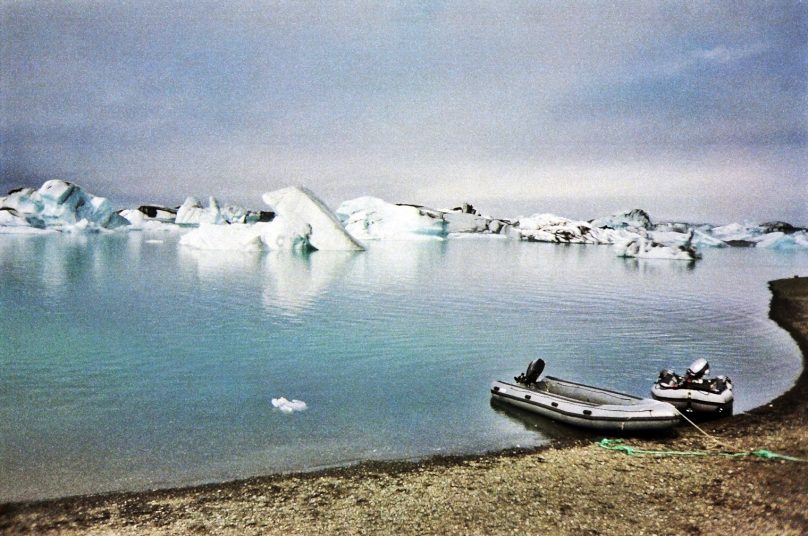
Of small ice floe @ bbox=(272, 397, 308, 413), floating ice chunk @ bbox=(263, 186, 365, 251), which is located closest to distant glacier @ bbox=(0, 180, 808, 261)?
floating ice chunk @ bbox=(263, 186, 365, 251)

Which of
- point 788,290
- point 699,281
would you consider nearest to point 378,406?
point 788,290

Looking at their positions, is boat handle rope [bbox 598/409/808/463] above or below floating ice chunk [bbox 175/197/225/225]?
below

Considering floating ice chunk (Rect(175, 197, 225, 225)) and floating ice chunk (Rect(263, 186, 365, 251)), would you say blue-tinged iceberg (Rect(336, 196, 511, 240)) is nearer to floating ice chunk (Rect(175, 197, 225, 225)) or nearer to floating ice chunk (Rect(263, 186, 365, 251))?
floating ice chunk (Rect(175, 197, 225, 225))

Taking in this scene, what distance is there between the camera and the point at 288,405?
28.6 ft

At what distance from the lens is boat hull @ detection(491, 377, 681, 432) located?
7.42 m

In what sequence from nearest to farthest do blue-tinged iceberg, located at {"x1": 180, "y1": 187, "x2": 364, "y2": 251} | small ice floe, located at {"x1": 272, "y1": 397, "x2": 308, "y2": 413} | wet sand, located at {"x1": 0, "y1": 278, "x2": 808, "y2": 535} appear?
wet sand, located at {"x1": 0, "y1": 278, "x2": 808, "y2": 535}
small ice floe, located at {"x1": 272, "y1": 397, "x2": 308, "y2": 413}
blue-tinged iceberg, located at {"x1": 180, "y1": 187, "x2": 364, "y2": 251}

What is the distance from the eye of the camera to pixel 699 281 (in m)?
34.3

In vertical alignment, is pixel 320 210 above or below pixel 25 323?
above

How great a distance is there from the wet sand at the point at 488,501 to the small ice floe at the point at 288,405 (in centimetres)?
240

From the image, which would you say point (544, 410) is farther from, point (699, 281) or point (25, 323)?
point (699, 281)

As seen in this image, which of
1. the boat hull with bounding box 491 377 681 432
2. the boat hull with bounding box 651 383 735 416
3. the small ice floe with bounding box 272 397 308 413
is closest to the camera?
the boat hull with bounding box 491 377 681 432

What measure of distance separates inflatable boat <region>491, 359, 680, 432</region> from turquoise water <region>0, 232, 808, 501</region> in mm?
418

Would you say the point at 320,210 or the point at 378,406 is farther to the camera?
the point at 320,210

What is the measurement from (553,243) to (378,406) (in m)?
91.7
